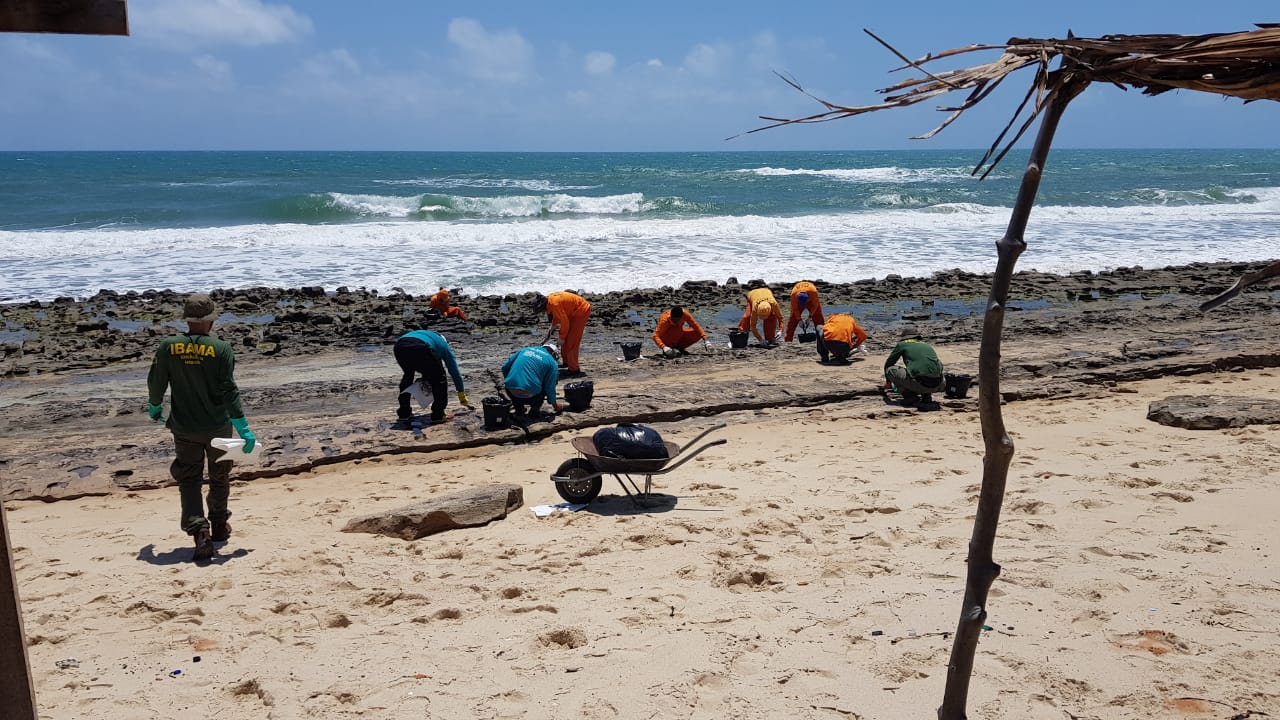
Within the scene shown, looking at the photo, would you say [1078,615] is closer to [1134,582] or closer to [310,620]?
[1134,582]

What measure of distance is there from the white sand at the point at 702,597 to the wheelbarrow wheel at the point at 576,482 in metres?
0.19

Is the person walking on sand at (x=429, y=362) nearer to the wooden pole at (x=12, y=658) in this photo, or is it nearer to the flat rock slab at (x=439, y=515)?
the flat rock slab at (x=439, y=515)

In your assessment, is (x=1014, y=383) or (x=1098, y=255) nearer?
(x=1014, y=383)

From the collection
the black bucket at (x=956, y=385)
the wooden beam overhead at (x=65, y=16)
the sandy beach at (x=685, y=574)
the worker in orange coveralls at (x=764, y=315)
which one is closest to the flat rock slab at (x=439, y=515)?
the sandy beach at (x=685, y=574)

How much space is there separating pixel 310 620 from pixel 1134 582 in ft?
13.0

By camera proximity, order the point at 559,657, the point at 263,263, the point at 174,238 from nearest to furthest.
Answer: the point at 559,657
the point at 263,263
the point at 174,238

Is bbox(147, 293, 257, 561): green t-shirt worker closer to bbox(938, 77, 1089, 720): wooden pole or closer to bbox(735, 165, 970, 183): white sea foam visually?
bbox(938, 77, 1089, 720): wooden pole

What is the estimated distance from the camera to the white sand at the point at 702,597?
3.71 metres

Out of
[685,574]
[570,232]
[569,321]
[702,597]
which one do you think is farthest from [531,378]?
[570,232]

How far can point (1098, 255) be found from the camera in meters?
21.8

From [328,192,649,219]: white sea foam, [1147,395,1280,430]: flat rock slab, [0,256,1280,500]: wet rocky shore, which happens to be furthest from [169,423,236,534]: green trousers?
[328,192,649,219]: white sea foam

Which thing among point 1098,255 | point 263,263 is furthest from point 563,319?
point 1098,255

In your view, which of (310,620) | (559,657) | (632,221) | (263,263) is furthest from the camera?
(632,221)

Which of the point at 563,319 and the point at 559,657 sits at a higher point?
the point at 563,319
